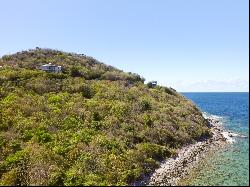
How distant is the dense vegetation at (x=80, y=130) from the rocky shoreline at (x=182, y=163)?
1238 mm

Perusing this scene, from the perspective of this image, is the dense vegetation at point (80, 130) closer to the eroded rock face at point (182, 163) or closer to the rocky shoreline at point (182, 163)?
the rocky shoreline at point (182, 163)

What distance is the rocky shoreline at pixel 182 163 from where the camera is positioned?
36.1m

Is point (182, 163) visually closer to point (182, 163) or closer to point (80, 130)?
point (182, 163)

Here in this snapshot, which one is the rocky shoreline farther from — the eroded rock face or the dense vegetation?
the dense vegetation

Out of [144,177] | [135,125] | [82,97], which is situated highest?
[82,97]

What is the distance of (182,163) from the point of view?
1682 inches

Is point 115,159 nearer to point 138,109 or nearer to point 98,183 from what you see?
point 98,183

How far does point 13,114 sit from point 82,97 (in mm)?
16551

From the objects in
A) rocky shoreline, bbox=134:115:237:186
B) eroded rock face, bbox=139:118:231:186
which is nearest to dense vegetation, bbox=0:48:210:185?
rocky shoreline, bbox=134:115:237:186

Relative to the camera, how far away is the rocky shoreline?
118 ft

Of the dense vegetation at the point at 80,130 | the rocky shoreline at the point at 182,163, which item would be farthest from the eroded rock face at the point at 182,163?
the dense vegetation at the point at 80,130

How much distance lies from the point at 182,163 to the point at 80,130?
45.3 feet

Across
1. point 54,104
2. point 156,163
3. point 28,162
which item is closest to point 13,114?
point 54,104

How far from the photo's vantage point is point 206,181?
34844 millimetres
